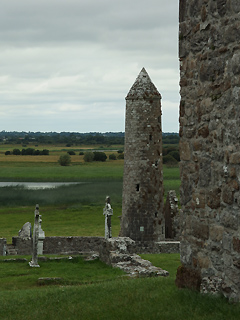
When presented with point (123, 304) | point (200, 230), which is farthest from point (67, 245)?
point (200, 230)

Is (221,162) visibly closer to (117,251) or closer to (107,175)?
(117,251)

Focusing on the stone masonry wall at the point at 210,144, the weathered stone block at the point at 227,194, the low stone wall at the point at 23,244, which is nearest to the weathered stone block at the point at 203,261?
the stone masonry wall at the point at 210,144

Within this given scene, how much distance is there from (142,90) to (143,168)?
13.0 feet

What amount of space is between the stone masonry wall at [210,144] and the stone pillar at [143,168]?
18.9 m

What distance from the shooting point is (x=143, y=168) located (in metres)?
26.9

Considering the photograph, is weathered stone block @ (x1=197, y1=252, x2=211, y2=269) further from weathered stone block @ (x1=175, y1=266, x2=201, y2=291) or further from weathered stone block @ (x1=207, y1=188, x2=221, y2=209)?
weathered stone block @ (x1=207, y1=188, x2=221, y2=209)

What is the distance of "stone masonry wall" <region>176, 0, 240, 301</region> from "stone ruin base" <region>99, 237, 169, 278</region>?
6.82 metres

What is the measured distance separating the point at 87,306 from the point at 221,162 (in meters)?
2.92

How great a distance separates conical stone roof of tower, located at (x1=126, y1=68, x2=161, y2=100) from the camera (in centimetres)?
2705

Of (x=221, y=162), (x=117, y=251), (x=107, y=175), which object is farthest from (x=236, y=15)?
(x=107, y=175)

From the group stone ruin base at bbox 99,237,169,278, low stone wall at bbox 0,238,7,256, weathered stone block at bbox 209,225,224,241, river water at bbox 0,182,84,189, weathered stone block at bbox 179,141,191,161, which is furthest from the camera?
river water at bbox 0,182,84,189

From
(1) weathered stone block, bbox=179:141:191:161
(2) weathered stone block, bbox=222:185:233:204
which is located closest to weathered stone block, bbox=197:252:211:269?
(2) weathered stone block, bbox=222:185:233:204

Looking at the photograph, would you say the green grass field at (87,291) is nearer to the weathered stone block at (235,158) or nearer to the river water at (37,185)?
the weathered stone block at (235,158)

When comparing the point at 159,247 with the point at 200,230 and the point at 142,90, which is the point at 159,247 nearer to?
the point at 142,90
